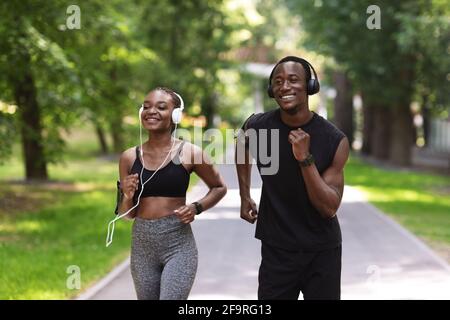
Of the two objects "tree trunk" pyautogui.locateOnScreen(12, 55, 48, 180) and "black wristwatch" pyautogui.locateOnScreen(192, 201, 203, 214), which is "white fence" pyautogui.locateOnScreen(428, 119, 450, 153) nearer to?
"tree trunk" pyautogui.locateOnScreen(12, 55, 48, 180)

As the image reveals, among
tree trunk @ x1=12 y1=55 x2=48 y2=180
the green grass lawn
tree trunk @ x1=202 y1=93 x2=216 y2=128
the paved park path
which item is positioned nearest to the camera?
the paved park path

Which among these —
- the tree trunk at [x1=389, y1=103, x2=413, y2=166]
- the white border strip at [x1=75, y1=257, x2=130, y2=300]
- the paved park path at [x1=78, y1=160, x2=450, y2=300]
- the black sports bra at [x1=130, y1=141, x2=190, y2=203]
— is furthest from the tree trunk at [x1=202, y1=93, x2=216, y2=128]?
the black sports bra at [x1=130, y1=141, x2=190, y2=203]

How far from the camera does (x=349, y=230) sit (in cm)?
1357

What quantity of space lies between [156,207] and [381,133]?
30921 mm

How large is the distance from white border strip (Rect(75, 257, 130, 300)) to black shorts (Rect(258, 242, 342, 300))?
13.4 feet

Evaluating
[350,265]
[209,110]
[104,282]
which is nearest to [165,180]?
[104,282]

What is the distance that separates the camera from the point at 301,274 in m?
4.46

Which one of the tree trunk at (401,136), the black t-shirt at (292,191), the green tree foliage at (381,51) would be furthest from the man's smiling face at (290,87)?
the tree trunk at (401,136)

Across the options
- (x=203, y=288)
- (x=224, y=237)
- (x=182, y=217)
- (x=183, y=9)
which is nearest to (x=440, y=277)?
(x=203, y=288)

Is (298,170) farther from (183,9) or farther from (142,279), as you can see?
(183,9)

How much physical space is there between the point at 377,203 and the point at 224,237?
6.57 meters

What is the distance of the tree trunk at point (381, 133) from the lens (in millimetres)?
33875

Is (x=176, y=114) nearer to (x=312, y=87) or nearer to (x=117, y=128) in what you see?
(x=312, y=87)

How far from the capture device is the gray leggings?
4.64 m
